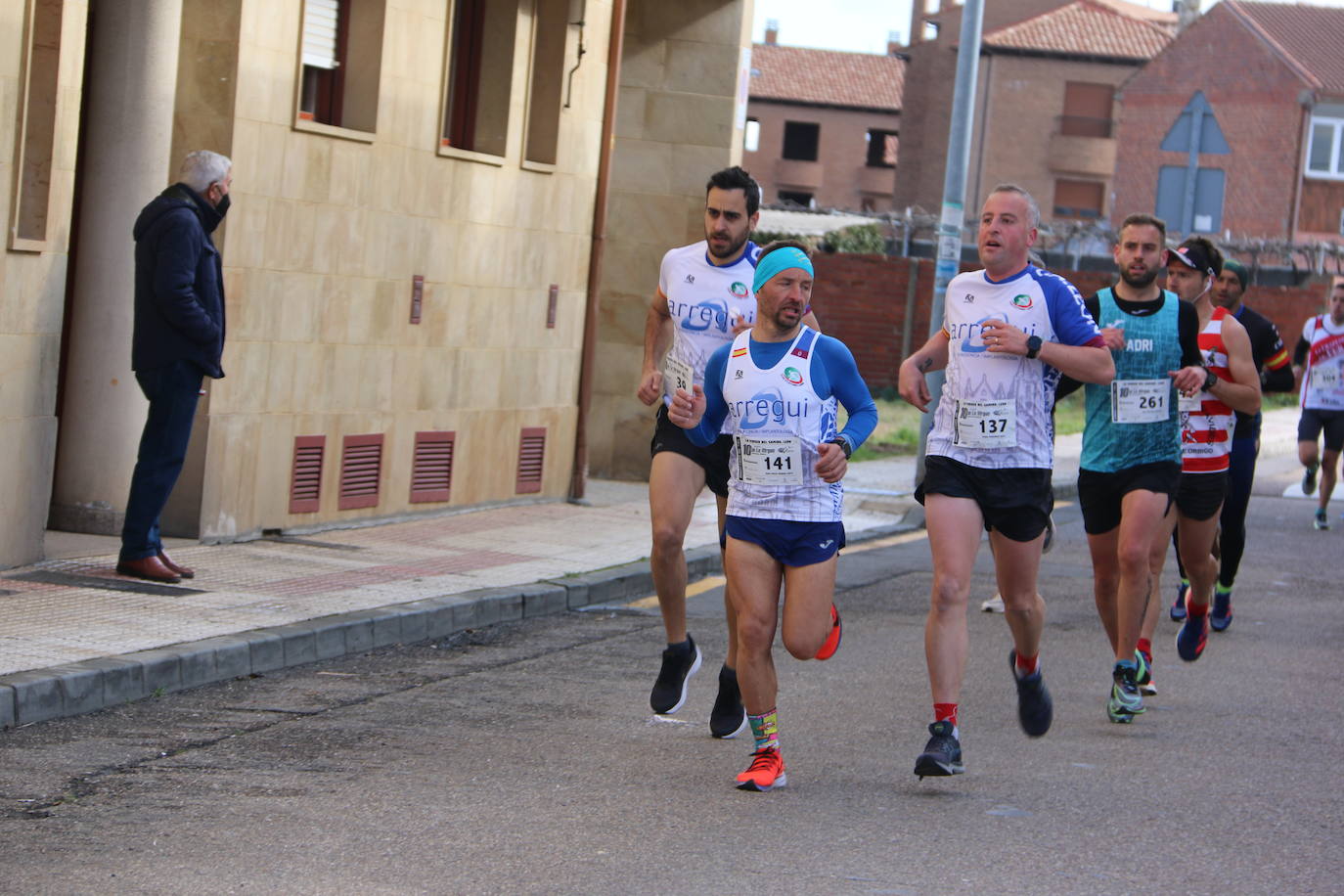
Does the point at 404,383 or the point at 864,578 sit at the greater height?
the point at 404,383

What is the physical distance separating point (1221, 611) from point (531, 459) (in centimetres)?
568

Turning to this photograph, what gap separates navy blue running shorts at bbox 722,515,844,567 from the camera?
6.32 metres

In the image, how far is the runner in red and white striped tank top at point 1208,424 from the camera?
880 centimetres

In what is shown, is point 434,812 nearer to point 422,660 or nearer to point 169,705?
point 169,705

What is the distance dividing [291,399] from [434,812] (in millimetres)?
6267

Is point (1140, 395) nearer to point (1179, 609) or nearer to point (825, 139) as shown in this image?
point (1179, 609)

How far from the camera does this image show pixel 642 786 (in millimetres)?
6266

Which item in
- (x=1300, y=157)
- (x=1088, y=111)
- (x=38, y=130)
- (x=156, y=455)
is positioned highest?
(x=1088, y=111)

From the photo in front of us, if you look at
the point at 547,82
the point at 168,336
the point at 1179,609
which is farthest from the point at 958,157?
the point at 168,336

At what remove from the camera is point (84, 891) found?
189 inches

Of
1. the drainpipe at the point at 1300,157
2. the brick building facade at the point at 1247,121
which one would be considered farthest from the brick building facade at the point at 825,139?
the drainpipe at the point at 1300,157

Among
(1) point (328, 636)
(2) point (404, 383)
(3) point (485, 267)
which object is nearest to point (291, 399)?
(2) point (404, 383)

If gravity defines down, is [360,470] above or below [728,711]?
above

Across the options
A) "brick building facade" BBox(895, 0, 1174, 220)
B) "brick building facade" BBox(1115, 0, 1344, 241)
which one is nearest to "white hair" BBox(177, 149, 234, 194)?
"brick building facade" BBox(1115, 0, 1344, 241)
